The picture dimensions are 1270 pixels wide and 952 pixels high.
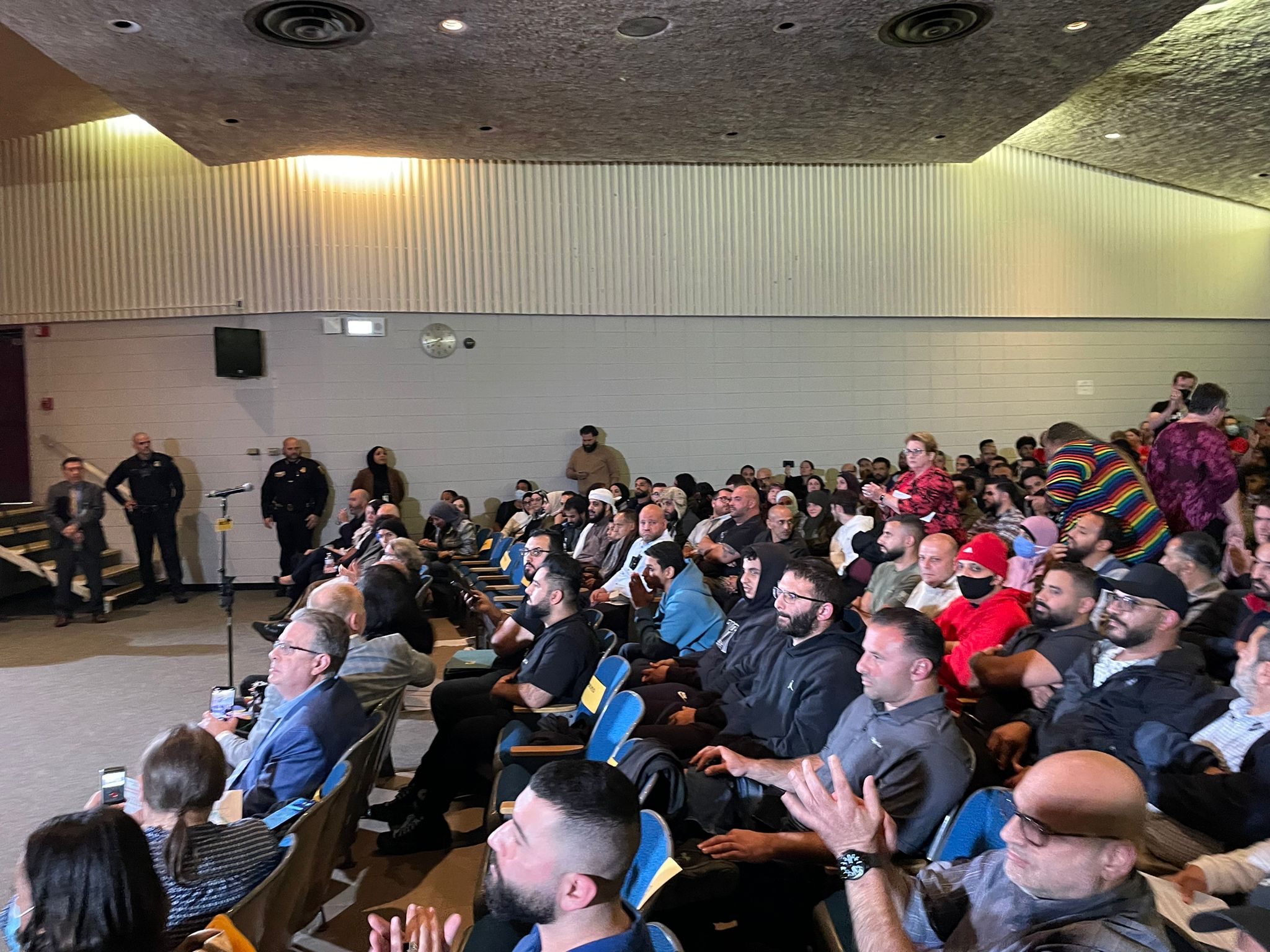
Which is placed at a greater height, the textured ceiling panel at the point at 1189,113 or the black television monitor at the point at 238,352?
the textured ceiling panel at the point at 1189,113

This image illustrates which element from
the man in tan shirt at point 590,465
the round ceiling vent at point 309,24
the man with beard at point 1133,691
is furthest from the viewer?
the man in tan shirt at point 590,465

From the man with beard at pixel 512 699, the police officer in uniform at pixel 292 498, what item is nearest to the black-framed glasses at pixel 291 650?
the man with beard at pixel 512 699

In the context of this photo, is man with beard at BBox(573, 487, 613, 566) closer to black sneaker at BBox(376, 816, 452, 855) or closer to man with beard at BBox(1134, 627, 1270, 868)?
black sneaker at BBox(376, 816, 452, 855)

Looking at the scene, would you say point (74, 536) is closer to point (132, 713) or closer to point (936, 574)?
point (132, 713)

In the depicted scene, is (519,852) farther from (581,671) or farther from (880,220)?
(880,220)

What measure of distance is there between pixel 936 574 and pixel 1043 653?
0.96m

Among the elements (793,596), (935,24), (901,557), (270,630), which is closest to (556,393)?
(935,24)

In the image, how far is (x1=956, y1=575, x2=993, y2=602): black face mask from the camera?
376 cm

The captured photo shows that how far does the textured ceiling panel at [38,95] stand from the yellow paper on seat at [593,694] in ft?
22.7

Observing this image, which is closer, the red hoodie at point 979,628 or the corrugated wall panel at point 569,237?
the red hoodie at point 979,628

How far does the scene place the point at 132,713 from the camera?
5.23 m

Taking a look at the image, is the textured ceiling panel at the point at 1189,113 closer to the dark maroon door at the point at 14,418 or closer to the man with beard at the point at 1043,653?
the man with beard at the point at 1043,653

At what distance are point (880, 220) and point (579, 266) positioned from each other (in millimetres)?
3759

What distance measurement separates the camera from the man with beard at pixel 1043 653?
9.91 feet
